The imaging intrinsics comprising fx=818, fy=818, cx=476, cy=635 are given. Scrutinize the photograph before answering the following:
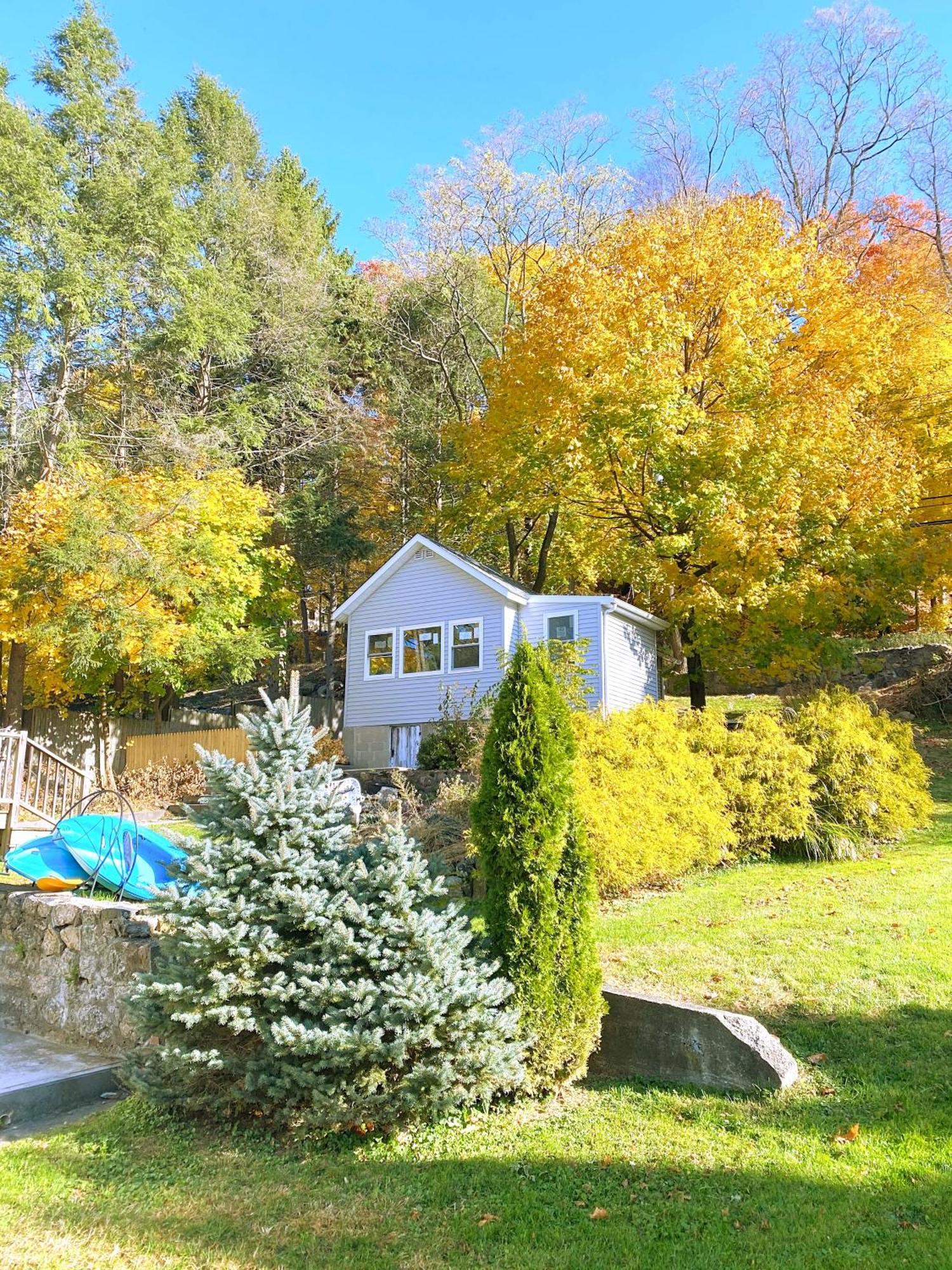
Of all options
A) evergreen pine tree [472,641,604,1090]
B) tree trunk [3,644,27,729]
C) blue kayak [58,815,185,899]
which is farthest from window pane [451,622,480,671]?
evergreen pine tree [472,641,604,1090]

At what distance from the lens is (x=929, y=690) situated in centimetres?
1797

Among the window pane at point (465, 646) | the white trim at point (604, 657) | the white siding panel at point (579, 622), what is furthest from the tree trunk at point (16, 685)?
the white trim at point (604, 657)

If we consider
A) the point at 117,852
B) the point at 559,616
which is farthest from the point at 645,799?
the point at 559,616

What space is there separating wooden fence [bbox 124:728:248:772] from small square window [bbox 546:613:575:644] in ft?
22.4

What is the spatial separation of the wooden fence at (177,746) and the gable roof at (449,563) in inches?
169

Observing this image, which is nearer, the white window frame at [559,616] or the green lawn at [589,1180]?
the green lawn at [589,1180]

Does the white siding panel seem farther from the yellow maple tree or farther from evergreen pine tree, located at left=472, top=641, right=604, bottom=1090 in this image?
evergreen pine tree, located at left=472, top=641, right=604, bottom=1090

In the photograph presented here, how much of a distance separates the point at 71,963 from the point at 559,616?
13168 mm

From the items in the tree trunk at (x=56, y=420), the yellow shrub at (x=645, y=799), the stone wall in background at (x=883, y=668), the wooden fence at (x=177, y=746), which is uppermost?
the tree trunk at (x=56, y=420)

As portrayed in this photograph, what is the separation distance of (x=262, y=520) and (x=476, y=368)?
8.80m

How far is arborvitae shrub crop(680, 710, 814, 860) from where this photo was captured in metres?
9.24

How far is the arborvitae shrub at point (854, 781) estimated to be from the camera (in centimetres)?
Result: 995

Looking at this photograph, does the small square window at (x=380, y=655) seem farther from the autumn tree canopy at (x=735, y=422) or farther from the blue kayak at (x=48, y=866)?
the blue kayak at (x=48, y=866)

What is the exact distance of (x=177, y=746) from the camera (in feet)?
59.2
